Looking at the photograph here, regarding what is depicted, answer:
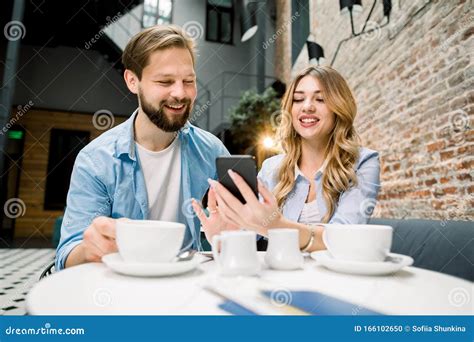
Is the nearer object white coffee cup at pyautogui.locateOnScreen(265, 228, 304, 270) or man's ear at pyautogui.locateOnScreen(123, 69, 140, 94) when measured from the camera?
white coffee cup at pyautogui.locateOnScreen(265, 228, 304, 270)

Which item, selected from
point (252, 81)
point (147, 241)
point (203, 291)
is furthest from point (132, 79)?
point (252, 81)

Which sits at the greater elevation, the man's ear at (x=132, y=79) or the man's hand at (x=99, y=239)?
the man's ear at (x=132, y=79)

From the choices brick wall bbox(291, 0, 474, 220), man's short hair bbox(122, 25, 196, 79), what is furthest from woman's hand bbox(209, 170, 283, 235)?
brick wall bbox(291, 0, 474, 220)

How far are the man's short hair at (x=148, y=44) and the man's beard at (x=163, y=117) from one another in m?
0.15

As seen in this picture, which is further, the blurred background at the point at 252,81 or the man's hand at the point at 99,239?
the blurred background at the point at 252,81

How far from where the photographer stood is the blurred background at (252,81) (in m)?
2.14

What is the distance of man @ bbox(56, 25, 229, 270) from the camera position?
1260mm

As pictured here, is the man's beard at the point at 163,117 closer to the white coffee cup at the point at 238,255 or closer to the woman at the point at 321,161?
the woman at the point at 321,161

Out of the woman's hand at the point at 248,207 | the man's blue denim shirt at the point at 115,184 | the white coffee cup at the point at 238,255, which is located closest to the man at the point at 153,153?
the man's blue denim shirt at the point at 115,184

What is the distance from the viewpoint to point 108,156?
1293 millimetres

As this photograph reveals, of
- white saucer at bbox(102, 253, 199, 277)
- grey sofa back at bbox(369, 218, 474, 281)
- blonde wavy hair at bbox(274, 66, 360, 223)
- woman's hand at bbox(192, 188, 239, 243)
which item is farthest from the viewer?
blonde wavy hair at bbox(274, 66, 360, 223)

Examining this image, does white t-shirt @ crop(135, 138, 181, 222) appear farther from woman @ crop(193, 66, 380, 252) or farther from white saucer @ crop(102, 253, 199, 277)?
white saucer @ crop(102, 253, 199, 277)

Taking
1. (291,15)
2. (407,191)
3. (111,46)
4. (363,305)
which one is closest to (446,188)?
(407,191)
